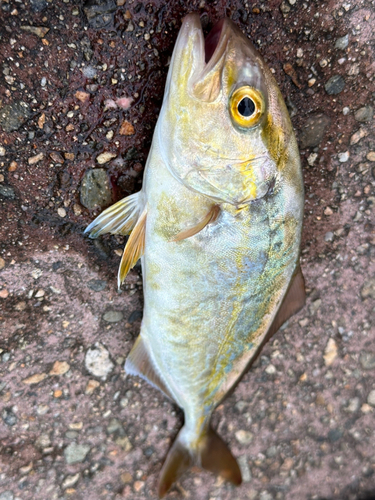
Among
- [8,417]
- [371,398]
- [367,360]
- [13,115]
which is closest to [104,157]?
[13,115]

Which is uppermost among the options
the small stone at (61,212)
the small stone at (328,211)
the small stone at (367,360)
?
the small stone at (61,212)

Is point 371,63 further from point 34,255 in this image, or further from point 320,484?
point 320,484

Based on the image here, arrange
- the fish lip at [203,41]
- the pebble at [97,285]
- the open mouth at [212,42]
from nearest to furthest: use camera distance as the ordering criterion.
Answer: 1. the fish lip at [203,41]
2. the open mouth at [212,42]
3. the pebble at [97,285]

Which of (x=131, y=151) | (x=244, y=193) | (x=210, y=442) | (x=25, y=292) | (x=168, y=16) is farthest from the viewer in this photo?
(x=210, y=442)

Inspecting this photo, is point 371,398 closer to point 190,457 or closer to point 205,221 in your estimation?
point 190,457

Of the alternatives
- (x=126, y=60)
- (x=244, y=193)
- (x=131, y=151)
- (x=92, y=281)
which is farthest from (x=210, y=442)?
(x=126, y=60)

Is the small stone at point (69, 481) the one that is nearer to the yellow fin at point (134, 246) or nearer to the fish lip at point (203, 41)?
the yellow fin at point (134, 246)

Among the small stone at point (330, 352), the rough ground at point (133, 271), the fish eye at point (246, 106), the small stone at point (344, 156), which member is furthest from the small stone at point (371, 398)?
the fish eye at point (246, 106)
